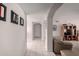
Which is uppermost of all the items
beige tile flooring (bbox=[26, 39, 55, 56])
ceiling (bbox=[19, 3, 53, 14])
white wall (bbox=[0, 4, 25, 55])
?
ceiling (bbox=[19, 3, 53, 14])

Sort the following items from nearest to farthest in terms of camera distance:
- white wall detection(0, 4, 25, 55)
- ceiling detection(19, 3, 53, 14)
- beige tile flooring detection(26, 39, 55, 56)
→ white wall detection(0, 4, 25, 55), ceiling detection(19, 3, 53, 14), beige tile flooring detection(26, 39, 55, 56)

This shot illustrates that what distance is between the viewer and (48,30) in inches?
251

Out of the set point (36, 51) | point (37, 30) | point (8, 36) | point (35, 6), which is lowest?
point (36, 51)

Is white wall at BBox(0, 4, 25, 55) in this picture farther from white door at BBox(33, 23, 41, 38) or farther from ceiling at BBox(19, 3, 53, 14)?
white door at BBox(33, 23, 41, 38)

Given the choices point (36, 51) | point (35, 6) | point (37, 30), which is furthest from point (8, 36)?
point (37, 30)

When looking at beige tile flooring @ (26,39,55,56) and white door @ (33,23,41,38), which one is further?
white door @ (33,23,41,38)

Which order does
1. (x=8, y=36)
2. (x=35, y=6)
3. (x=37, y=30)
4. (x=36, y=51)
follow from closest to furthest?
(x=8, y=36), (x=35, y=6), (x=36, y=51), (x=37, y=30)

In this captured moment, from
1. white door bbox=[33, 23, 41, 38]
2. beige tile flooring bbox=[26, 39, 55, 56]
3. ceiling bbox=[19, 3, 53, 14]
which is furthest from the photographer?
white door bbox=[33, 23, 41, 38]

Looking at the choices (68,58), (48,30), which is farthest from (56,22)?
(68,58)

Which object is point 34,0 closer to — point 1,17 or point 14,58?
point 14,58

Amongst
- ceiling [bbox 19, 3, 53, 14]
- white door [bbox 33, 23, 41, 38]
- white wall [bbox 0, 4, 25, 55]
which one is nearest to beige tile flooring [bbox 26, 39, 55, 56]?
ceiling [bbox 19, 3, 53, 14]

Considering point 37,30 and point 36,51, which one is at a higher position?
point 37,30

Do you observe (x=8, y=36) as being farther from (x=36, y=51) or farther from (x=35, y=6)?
(x=36, y=51)

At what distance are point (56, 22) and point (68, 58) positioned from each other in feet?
33.8
